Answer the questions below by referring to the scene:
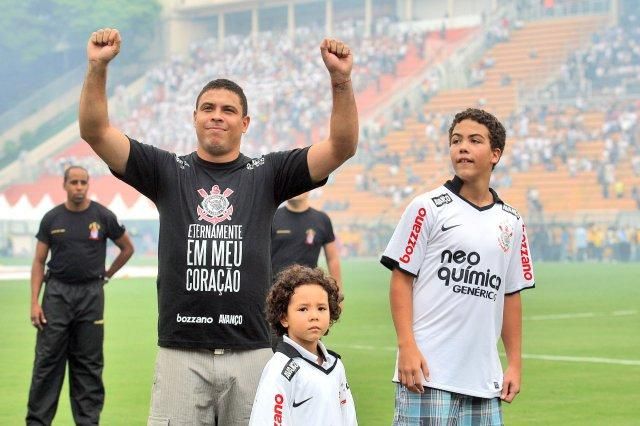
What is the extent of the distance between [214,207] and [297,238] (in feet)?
19.6

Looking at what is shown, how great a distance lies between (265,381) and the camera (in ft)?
15.6

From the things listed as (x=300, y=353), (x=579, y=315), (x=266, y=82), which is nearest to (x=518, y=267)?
(x=300, y=353)

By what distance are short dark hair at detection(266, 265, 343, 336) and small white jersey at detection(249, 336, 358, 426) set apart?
166mm

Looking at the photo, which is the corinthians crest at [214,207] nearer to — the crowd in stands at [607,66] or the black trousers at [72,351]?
the black trousers at [72,351]

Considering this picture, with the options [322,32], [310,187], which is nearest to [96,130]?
[310,187]

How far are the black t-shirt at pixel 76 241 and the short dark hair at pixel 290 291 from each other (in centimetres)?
546

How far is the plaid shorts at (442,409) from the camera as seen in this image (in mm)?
5406

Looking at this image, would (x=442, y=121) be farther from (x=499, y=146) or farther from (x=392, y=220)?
(x=499, y=146)

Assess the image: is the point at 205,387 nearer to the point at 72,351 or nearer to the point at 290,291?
the point at 290,291

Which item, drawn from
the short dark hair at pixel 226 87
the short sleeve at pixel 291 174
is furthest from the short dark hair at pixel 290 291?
the short dark hair at pixel 226 87

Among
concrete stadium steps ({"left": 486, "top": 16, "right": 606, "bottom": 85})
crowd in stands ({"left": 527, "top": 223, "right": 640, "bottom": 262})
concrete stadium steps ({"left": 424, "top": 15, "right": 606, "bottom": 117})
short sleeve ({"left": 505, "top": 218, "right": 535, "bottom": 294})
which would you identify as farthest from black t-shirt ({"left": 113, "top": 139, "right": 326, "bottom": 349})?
concrete stadium steps ({"left": 486, "top": 16, "right": 606, "bottom": 85})

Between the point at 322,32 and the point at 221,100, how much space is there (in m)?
56.1

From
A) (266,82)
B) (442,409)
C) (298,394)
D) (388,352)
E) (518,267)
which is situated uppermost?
(266,82)

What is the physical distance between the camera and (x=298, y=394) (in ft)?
15.6
